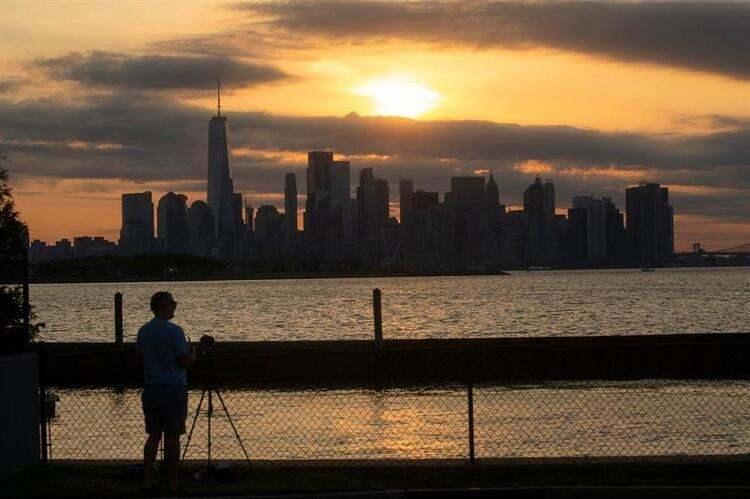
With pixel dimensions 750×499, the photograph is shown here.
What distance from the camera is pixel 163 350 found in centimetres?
1246

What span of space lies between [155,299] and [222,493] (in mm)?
2120

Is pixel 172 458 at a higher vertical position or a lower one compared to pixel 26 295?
lower

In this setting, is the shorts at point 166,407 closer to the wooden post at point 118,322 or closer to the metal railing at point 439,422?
the metal railing at point 439,422

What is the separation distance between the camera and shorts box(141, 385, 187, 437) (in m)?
12.5

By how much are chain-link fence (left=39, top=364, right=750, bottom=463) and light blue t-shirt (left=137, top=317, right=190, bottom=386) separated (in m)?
5.31

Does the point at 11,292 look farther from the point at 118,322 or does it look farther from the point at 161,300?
the point at 118,322

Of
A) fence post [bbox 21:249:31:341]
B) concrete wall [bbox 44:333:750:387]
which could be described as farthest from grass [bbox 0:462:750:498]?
concrete wall [bbox 44:333:750:387]

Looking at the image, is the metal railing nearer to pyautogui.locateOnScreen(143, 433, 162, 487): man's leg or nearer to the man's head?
pyautogui.locateOnScreen(143, 433, 162, 487): man's leg

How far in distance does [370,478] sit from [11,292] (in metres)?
5.32

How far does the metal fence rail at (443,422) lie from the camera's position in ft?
69.3

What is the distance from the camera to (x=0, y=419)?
13523 mm

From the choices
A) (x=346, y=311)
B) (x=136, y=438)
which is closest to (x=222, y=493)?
(x=136, y=438)

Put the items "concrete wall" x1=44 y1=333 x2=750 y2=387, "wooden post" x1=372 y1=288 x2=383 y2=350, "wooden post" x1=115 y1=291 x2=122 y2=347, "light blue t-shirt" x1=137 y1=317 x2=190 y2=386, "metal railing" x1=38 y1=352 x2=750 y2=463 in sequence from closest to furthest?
1. "light blue t-shirt" x1=137 y1=317 x2=190 y2=386
2. "metal railing" x1=38 y1=352 x2=750 y2=463
3. "concrete wall" x1=44 y1=333 x2=750 y2=387
4. "wooden post" x1=372 y1=288 x2=383 y2=350
5. "wooden post" x1=115 y1=291 x2=122 y2=347

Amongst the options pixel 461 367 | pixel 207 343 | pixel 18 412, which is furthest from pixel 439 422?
pixel 18 412
